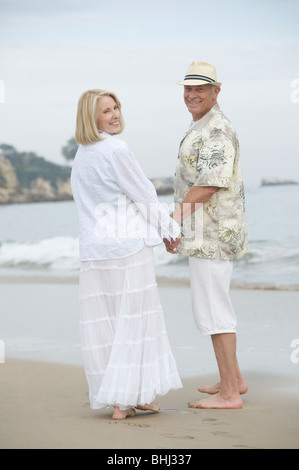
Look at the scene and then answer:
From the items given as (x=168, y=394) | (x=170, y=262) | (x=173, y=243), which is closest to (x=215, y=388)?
(x=168, y=394)

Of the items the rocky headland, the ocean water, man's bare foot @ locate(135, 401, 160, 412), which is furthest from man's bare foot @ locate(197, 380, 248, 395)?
the rocky headland

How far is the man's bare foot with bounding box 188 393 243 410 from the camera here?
439cm

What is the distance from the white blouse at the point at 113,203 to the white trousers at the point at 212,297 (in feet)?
1.44

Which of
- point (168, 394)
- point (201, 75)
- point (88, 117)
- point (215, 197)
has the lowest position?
point (168, 394)

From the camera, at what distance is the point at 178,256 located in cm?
1220

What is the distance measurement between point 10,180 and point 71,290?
19.9 meters

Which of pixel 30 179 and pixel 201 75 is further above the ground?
pixel 201 75

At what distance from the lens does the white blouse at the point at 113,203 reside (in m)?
4.03

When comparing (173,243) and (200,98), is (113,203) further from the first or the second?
(200,98)

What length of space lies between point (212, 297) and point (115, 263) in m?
0.62

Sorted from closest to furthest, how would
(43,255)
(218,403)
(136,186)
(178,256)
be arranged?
(136,186), (218,403), (178,256), (43,255)

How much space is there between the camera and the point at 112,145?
159 inches

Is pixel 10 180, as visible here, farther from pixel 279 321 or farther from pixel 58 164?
pixel 279 321

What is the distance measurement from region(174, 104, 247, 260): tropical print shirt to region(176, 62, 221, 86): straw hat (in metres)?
0.17
